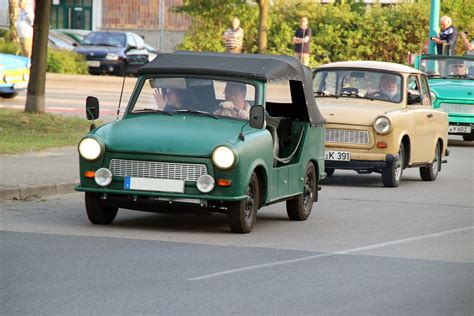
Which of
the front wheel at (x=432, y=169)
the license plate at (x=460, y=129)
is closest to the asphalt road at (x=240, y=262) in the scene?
the front wheel at (x=432, y=169)

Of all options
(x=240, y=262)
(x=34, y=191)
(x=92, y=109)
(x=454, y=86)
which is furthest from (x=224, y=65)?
(x=454, y=86)

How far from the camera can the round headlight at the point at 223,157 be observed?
39.8 feet

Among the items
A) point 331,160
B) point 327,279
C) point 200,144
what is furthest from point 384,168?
point 327,279

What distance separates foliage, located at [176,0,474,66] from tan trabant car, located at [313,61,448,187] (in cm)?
2646

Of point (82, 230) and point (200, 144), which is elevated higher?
point (200, 144)

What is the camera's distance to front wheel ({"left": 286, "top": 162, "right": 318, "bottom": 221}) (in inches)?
553

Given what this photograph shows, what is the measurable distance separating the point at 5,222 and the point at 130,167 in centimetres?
139

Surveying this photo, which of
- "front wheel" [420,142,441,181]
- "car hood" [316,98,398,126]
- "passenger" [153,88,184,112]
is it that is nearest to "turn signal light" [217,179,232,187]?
"passenger" [153,88,184,112]

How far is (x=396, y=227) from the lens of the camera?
13844mm

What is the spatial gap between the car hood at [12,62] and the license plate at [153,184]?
18504 mm

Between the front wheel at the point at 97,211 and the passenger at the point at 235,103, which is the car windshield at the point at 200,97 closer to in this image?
the passenger at the point at 235,103

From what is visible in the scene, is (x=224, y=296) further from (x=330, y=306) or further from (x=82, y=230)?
(x=82, y=230)

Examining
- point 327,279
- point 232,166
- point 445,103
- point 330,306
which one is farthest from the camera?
point 445,103

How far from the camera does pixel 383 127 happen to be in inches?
721
